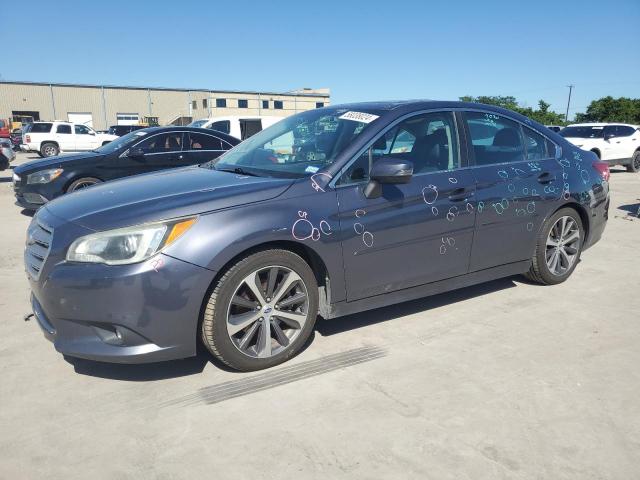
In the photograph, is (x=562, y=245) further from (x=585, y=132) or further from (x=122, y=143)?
(x=585, y=132)

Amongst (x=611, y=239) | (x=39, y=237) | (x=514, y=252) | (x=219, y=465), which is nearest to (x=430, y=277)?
(x=514, y=252)

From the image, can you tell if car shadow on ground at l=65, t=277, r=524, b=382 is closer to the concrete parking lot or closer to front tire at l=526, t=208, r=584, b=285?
the concrete parking lot

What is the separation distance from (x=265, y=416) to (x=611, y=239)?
5.91 m

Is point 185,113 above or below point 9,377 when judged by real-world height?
above

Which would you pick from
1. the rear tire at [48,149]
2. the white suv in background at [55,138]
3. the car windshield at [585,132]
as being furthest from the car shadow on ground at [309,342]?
the rear tire at [48,149]

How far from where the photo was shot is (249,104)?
193 feet

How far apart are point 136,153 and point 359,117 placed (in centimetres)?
549

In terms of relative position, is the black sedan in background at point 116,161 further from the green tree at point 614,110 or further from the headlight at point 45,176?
the green tree at point 614,110

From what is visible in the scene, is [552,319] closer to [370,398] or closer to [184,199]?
[370,398]

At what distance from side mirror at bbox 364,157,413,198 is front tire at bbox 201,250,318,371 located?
73 centimetres

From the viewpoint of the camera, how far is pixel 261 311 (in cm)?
312

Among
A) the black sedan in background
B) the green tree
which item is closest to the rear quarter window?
the black sedan in background

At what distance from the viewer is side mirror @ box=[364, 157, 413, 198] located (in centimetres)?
327

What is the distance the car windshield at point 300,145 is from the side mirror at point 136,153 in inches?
173
